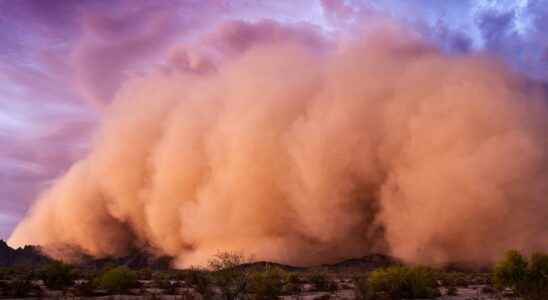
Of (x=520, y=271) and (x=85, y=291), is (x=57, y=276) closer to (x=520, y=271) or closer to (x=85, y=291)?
(x=85, y=291)

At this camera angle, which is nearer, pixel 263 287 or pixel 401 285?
pixel 263 287

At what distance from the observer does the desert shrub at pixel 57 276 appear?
2702cm

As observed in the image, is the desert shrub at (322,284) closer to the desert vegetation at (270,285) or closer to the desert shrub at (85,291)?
the desert vegetation at (270,285)

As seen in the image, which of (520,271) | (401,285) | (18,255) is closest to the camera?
(520,271)

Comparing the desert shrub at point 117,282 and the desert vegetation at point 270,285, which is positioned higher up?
the desert shrub at point 117,282

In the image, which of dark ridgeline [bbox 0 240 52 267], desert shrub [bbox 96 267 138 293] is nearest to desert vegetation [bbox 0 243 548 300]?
desert shrub [bbox 96 267 138 293]

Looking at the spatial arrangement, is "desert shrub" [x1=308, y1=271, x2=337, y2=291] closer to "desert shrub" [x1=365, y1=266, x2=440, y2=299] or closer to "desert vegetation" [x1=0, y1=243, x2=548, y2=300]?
"desert vegetation" [x1=0, y1=243, x2=548, y2=300]

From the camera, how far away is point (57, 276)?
27.6m

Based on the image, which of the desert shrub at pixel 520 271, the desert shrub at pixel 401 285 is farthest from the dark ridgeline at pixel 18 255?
the desert shrub at pixel 520 271

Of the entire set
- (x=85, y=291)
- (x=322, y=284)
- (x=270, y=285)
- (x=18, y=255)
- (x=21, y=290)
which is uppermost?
(x=18, y=255)

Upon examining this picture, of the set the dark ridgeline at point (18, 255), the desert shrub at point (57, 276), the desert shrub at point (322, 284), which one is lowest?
the desert shrub at point (322, 284)

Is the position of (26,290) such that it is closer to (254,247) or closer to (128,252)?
(254,247)

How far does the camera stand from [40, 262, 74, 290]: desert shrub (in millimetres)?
27020

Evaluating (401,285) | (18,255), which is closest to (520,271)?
(401,285)
